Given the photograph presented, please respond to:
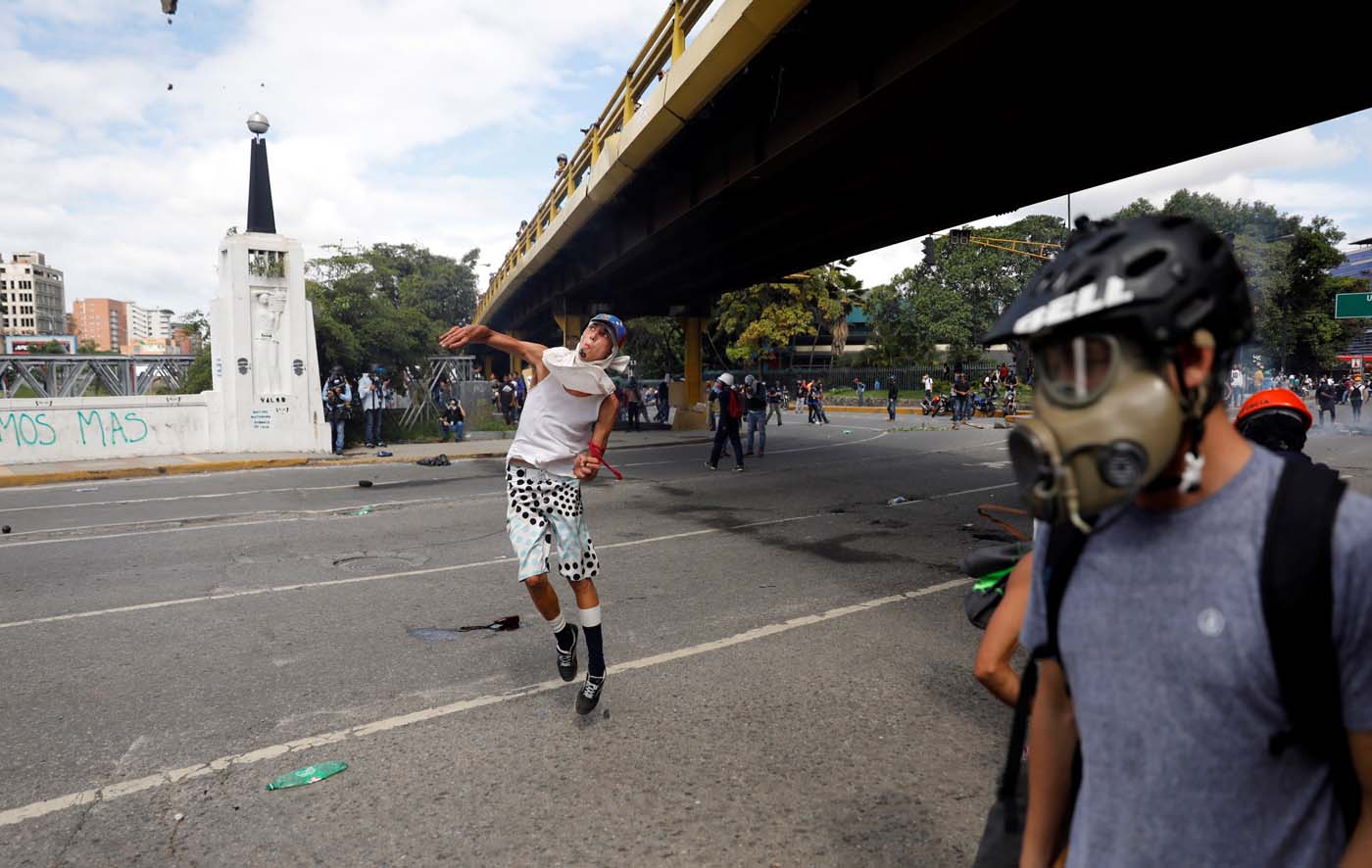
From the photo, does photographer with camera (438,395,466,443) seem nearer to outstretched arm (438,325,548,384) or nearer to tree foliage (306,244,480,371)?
tree foliage (306,244,480,371)

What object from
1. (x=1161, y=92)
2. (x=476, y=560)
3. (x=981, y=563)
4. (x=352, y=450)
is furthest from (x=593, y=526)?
(x=352, y=450)

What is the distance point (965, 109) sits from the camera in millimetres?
9672

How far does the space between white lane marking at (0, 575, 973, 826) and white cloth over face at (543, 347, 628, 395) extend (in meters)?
1.59

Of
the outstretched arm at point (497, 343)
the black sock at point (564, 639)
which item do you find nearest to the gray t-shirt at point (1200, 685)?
the black sock at point (564, 639)

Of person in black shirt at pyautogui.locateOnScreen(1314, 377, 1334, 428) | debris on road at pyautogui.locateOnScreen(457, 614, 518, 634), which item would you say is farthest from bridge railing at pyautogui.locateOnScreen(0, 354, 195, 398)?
person in black shirt at pyautogui.locateOnScreen(1314, 377, 1334, 428)

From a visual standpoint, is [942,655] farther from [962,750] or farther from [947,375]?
[947,375]

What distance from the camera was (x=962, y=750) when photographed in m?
3.73

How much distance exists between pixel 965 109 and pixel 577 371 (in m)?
7.29

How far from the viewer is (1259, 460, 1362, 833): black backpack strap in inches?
43.7

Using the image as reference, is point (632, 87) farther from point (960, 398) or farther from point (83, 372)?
point (83, 372)

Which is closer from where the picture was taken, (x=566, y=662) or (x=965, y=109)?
(x=566, y=662)

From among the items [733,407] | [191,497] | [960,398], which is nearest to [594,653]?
[191,497]

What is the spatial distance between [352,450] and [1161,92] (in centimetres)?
1670

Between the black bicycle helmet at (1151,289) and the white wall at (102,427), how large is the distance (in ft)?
64.4
